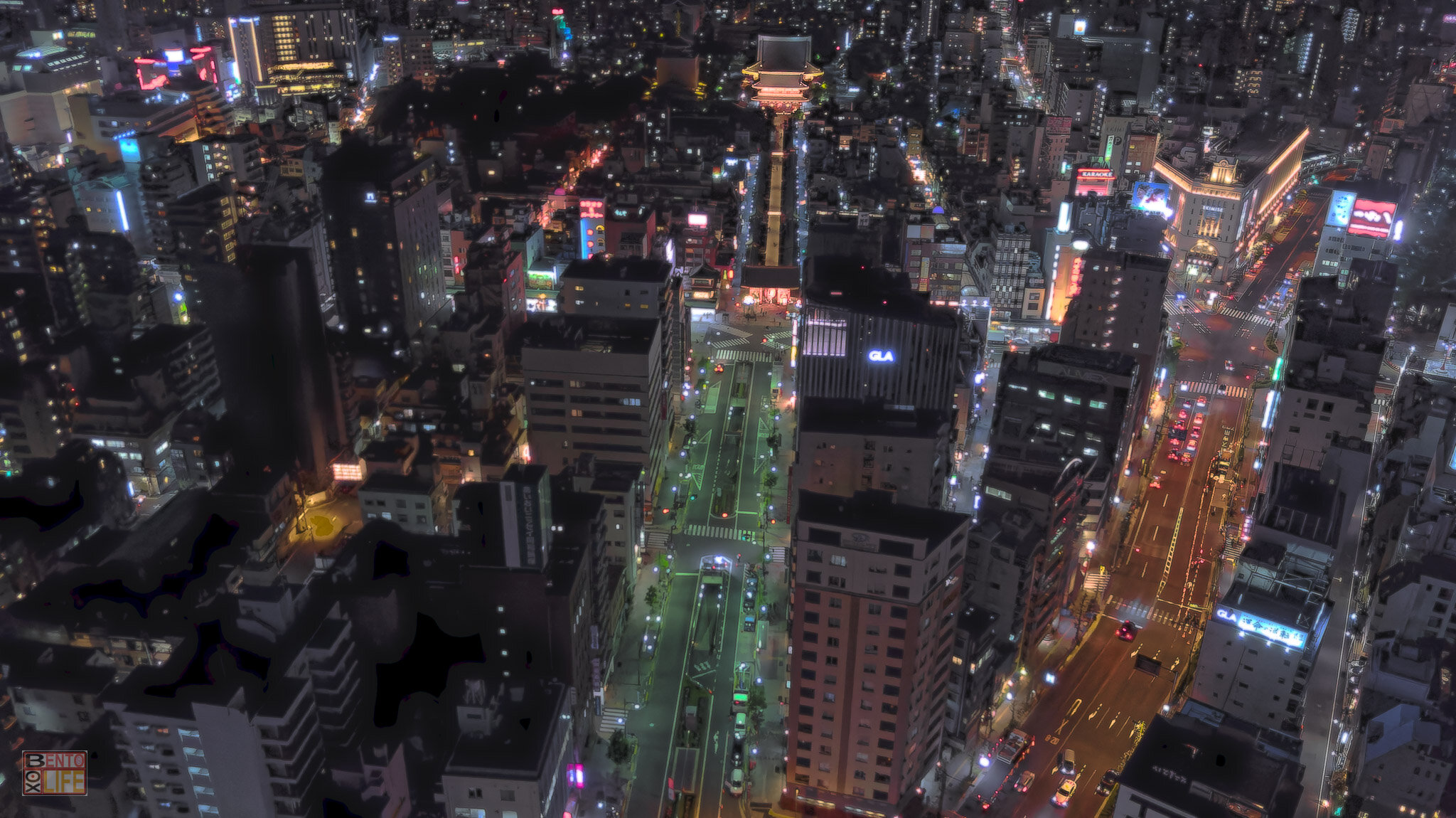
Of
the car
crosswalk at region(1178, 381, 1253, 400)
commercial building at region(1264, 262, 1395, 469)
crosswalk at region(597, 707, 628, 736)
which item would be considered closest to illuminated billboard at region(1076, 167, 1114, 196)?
commercial building at region(1264, 262, 1395, 469)

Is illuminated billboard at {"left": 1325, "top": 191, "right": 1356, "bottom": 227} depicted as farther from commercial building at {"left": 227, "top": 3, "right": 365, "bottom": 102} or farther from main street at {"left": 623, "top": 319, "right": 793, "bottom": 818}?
commercial building at {"left": 227, "top": 3, "right": 365, "bottom": 102}

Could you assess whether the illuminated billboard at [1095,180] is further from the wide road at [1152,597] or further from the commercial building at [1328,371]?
the commercial building at [1328,371]

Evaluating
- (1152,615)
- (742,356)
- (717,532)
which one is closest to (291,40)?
(742,356)

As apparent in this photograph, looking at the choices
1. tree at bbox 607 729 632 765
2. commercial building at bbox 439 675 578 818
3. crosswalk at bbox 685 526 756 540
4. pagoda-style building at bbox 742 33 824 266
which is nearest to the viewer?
commercial building at bbox 439 675 578 818

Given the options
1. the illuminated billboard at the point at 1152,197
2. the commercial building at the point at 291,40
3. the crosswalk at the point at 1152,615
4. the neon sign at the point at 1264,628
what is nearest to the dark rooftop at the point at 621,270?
the crosswalk at the point at 1152,615

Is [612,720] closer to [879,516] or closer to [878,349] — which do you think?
[879,516]

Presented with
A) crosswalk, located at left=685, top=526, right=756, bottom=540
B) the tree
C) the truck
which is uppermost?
crosswalk, located at left=685, top=526, right=756, bottom=540

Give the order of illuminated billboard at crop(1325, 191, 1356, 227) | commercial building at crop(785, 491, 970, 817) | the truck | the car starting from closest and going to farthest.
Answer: commercial building at crop(785, 491, 970, 817), the car, the truck, illuminated billboard at crop(1325, 191, 1356, 227)
